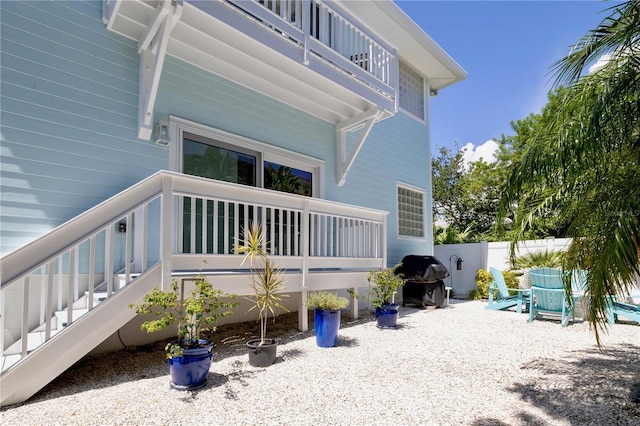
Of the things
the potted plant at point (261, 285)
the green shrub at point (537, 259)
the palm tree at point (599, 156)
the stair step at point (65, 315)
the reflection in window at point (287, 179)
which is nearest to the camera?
the palm tree at point (599, 156)

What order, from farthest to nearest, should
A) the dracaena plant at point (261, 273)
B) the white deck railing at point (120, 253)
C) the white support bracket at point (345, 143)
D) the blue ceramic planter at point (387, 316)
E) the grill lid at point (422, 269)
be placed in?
the grill lid at point (422, 269), the white support bracket at point (345, 143), the blue ceramic planter at point (387, 316), the dracaena plant at point (261, 273), the white deck railing at point (120, 253)

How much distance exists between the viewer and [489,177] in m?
16.5

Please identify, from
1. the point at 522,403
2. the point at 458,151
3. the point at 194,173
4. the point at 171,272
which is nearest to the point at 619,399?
the point at 522,403

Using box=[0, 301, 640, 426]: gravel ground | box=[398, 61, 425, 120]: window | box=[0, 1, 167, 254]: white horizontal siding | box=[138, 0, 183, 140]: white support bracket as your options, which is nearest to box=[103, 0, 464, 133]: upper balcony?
box=[138, 0, 183, 140]: white support bracket

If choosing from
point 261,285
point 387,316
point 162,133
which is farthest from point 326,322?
point 162,133

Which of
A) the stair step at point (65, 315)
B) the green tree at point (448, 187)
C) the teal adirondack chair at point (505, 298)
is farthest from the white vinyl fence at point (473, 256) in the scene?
the stair step at point (65, 315)

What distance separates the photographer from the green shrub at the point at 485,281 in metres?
9.30

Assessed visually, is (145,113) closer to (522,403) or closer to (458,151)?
(522,403)

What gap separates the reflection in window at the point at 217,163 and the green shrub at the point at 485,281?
274 inches

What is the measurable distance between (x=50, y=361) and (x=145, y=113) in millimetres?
2943

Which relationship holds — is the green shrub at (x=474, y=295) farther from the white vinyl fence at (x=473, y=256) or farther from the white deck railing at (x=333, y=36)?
the white deck railing at (x=333, y=36)

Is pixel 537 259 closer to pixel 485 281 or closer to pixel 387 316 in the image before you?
pixel 485 281

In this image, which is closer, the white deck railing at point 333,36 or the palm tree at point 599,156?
the palm tree at point 599,156

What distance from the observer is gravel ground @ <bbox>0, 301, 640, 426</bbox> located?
2.80 m
